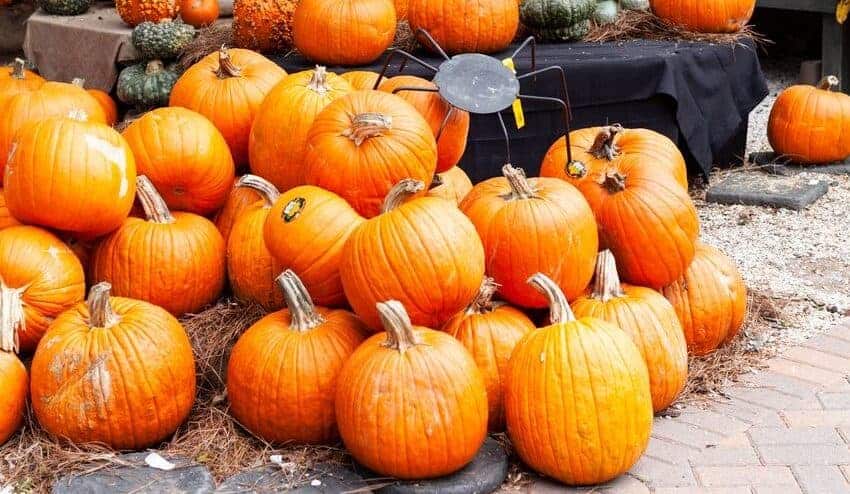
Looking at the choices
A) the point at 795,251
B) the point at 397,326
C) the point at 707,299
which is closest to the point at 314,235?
the point at 397,326

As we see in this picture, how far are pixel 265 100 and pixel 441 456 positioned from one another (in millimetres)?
1591

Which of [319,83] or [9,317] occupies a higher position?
[319,83]

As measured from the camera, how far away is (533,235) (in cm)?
305

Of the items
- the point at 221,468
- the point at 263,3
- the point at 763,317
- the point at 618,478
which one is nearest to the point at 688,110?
the point at 763,317

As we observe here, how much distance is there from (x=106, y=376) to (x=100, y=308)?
194 millimetres

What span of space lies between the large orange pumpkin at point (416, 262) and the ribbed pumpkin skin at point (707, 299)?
3.16 ft

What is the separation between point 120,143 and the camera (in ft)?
10.8

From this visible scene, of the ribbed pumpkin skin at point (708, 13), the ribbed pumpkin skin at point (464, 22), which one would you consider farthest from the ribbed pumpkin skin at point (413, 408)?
the ribbed pumpkin skin at point (708, 13)

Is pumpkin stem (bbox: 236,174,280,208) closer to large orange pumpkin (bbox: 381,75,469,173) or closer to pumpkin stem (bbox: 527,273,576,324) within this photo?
large orange pumpkin (bbox: 381,75,469,173)

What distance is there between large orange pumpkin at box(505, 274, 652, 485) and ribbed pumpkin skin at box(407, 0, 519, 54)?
261cm

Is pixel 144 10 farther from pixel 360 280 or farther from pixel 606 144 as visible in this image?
pixel 360 280

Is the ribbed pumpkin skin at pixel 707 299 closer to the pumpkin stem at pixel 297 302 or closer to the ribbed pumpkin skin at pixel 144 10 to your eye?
the pumpkin stem at pixel 297 302

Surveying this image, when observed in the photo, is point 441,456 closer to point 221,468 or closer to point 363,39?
point 221,468

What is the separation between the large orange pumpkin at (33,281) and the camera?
3.06 metres
